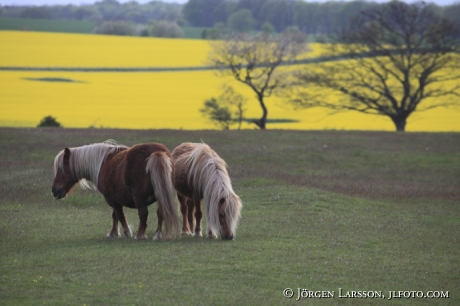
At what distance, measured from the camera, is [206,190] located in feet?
35.5

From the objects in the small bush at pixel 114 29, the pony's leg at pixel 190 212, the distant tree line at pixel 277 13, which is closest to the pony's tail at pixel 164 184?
the pony's leg at pixel 190 212

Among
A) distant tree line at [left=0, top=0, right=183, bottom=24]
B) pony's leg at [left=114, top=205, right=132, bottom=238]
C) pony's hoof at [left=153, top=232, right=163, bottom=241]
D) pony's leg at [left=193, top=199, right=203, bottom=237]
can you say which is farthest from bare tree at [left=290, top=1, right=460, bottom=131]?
distant tree line at [left=0, top=0, right=183, bottom=24]

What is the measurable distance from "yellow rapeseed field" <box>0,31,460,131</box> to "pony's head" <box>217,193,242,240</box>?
86.0 ft

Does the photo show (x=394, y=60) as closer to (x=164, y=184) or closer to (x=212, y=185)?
(x=212, y=185)

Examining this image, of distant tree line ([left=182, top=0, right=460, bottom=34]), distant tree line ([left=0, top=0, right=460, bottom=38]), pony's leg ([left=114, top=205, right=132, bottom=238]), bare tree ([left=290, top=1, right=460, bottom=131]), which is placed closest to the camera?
pony's leg ([left=114, top=205, right=132, bottom=238])

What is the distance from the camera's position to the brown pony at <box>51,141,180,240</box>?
10414mm

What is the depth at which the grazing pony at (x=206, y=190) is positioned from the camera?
1058 centimetres

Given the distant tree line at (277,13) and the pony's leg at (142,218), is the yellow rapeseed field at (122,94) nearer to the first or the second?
the pony's leg at (142,218)

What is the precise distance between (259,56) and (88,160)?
110ft

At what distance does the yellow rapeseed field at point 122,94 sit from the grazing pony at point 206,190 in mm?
24739

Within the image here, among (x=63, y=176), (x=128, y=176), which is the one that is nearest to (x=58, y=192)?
(x=63, y=176)

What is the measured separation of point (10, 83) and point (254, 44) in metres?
16.3

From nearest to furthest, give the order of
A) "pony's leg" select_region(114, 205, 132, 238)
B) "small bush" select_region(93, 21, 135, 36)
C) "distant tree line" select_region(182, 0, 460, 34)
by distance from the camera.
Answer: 1. "pony's leg" select_region(114, 205, 132, 238)
2. "small bush" select_region(93, 21, 135, 36)
3. "distant tree line" select_region(182, 0, 460, 34)

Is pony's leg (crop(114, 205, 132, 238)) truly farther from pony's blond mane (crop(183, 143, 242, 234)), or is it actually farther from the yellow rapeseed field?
the yellow rapeseed field
